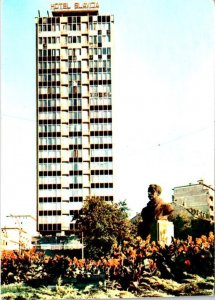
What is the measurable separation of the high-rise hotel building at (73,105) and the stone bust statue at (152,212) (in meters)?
0.33

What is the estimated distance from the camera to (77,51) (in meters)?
6.93

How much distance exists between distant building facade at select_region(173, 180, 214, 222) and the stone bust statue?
0.10 metres

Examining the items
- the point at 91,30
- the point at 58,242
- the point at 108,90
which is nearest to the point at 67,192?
the point at 58,242

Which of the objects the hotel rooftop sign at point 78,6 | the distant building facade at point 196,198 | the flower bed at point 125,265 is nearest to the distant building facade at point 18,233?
the flower bed at point 125,265

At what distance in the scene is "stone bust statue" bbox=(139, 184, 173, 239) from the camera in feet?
22.2

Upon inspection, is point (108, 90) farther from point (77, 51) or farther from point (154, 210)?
point (154, 210)

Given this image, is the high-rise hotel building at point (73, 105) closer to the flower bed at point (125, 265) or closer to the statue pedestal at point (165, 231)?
the flower bed at point (125, 265)

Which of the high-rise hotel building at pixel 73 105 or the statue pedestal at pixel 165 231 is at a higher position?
the high-rise hotel building at pixel 73 105

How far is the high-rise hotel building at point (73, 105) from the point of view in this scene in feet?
22.5

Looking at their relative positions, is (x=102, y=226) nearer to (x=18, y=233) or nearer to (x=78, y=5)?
(x=18, y=233)

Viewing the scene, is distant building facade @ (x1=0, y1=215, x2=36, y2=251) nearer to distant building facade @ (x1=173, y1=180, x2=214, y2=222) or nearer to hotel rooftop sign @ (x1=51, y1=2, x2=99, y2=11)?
distant building facade @ (x1=173, y1=180, x2=214, y2=222)

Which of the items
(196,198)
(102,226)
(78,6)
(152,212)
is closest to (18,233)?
(102,226)

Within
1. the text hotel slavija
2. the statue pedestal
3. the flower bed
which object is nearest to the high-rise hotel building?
the text hotel slavija

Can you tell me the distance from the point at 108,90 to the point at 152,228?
1206 mm
